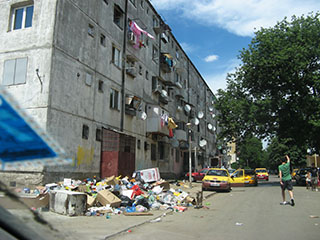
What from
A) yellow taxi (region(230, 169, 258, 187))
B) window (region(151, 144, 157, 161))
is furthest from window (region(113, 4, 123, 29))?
yellow taxi (region(230, 169, 258, 187))

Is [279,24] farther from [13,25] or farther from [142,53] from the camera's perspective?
[13,25]

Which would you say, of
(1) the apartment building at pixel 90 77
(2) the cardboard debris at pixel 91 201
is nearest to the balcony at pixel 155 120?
(1) the apartment building at pixel 90 77

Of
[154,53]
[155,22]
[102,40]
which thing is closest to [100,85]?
[102,40]

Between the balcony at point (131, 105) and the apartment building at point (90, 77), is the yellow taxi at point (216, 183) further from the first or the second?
the balcony at point (131, 105)

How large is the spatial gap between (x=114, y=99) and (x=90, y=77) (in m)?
3.49

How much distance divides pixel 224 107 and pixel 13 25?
20.3 metres

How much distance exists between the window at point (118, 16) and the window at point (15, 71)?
28.0 feet

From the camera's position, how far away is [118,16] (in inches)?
861

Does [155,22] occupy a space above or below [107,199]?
above

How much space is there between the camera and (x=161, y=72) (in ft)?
101

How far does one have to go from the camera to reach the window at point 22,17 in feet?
49.9

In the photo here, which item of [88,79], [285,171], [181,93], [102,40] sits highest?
[181,93]

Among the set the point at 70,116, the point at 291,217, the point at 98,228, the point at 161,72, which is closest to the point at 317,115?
the point at 161,72

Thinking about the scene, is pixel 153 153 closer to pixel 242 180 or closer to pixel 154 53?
pixel 242 180
